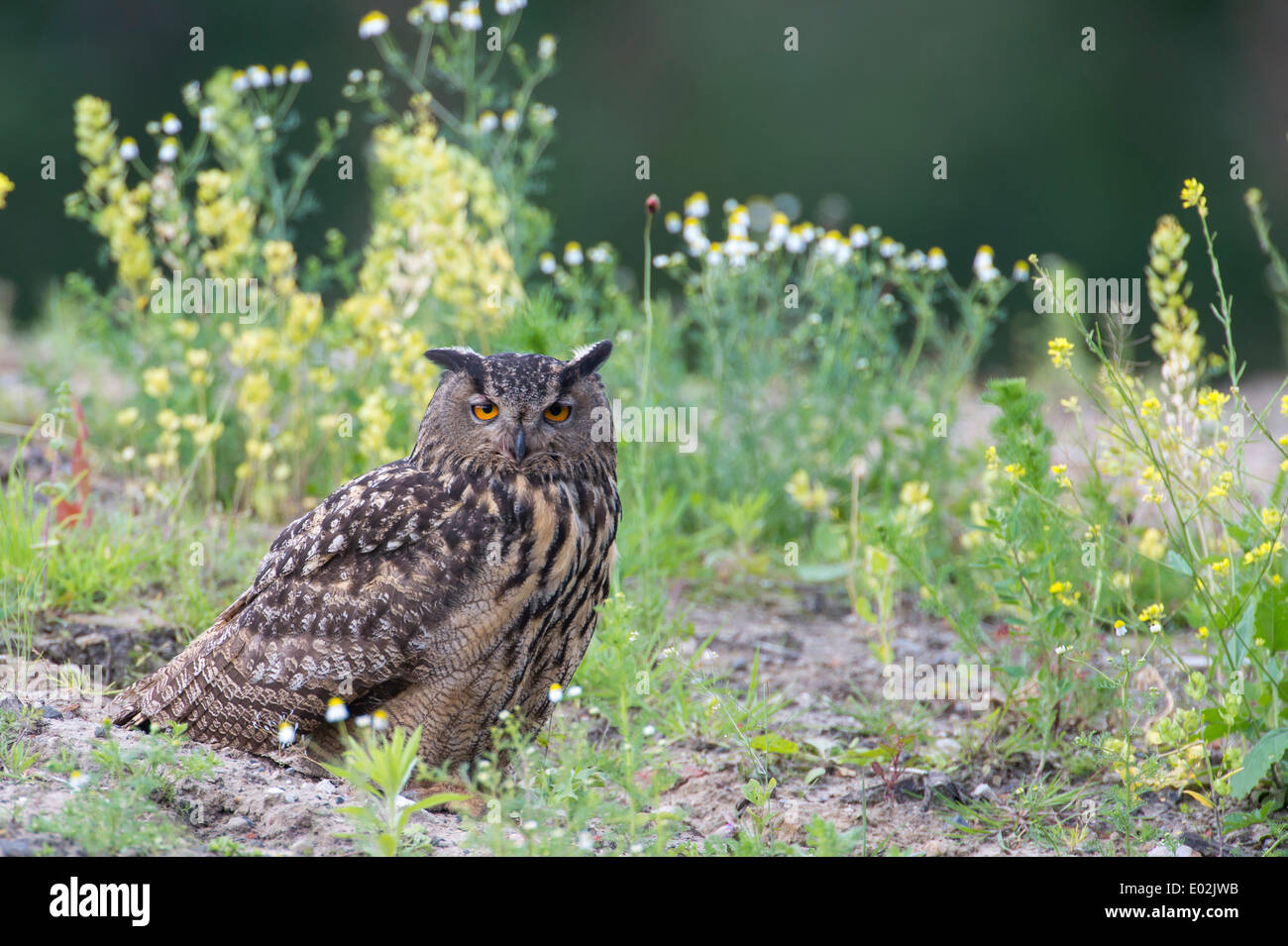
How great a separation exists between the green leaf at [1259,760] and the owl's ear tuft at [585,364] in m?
1.80

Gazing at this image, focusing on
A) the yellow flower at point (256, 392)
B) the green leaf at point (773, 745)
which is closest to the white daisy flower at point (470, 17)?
the yellow flower at point (256, 392)

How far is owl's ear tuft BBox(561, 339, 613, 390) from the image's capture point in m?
3.20

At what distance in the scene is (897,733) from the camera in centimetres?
362

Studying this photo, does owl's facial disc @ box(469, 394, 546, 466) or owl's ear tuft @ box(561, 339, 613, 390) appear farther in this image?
owl's ear tuft @ box(561, 339, 613, 390)

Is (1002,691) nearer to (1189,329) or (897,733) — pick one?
(897,733)

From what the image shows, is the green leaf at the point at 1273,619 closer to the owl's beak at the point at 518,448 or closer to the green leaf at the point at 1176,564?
the green leaf at the point at 1176,564

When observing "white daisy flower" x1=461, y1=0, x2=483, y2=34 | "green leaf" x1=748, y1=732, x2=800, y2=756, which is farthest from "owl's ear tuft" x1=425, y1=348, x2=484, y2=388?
"white daisy flower" x1=461, y1=0, x2=483, y2=34

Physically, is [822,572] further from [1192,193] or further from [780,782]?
[1192,193]

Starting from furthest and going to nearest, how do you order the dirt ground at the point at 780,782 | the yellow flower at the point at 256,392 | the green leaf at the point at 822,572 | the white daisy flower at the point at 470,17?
the green leaf at the point at 822,572 → the white daisy flower at the point at 470,17 → the yellow flower at the point at 256,392 → the dirt ground at the point at 780,782

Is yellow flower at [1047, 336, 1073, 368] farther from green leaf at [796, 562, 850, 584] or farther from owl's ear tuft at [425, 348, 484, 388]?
green leaf at [796, 562, 850, 584]

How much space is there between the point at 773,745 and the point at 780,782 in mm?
123

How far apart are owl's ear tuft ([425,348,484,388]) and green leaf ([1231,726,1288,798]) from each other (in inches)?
79.7

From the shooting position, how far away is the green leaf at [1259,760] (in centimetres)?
288
